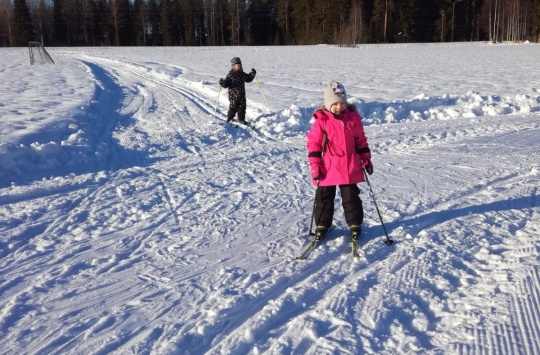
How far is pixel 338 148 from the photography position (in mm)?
4402

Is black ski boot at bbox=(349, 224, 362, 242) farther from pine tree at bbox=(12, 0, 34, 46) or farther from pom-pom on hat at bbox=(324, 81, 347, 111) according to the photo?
pine tree at bbox=(12, 0, 34, 46)

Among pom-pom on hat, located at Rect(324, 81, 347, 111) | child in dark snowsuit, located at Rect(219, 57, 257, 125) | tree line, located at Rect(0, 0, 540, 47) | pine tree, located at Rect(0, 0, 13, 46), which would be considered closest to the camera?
pom-pom on hat, located at Rect(324, 81, 347, 111)

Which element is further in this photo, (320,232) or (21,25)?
(21,25)

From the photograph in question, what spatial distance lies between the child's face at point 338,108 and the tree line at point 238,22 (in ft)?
204

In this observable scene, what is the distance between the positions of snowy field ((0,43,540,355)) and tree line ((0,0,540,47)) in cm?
5890

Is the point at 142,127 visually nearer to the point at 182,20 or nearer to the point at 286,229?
the point at 286,229

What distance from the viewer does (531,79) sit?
57.0ft

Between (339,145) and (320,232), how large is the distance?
2.84 ft

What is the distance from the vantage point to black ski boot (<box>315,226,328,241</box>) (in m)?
4.60

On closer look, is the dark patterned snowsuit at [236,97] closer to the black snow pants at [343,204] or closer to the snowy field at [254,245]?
the snowy field at [254,245]

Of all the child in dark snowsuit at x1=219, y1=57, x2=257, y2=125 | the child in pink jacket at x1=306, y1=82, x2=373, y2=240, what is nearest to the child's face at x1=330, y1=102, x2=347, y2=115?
the child in pink jacket at x1=306, y1=82, x2=373, y2=240

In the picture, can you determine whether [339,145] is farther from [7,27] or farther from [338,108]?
[7,27]

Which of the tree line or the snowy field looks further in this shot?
the tree line

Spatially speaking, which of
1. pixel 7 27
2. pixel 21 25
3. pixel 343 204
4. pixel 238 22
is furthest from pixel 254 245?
pixel 7 27
